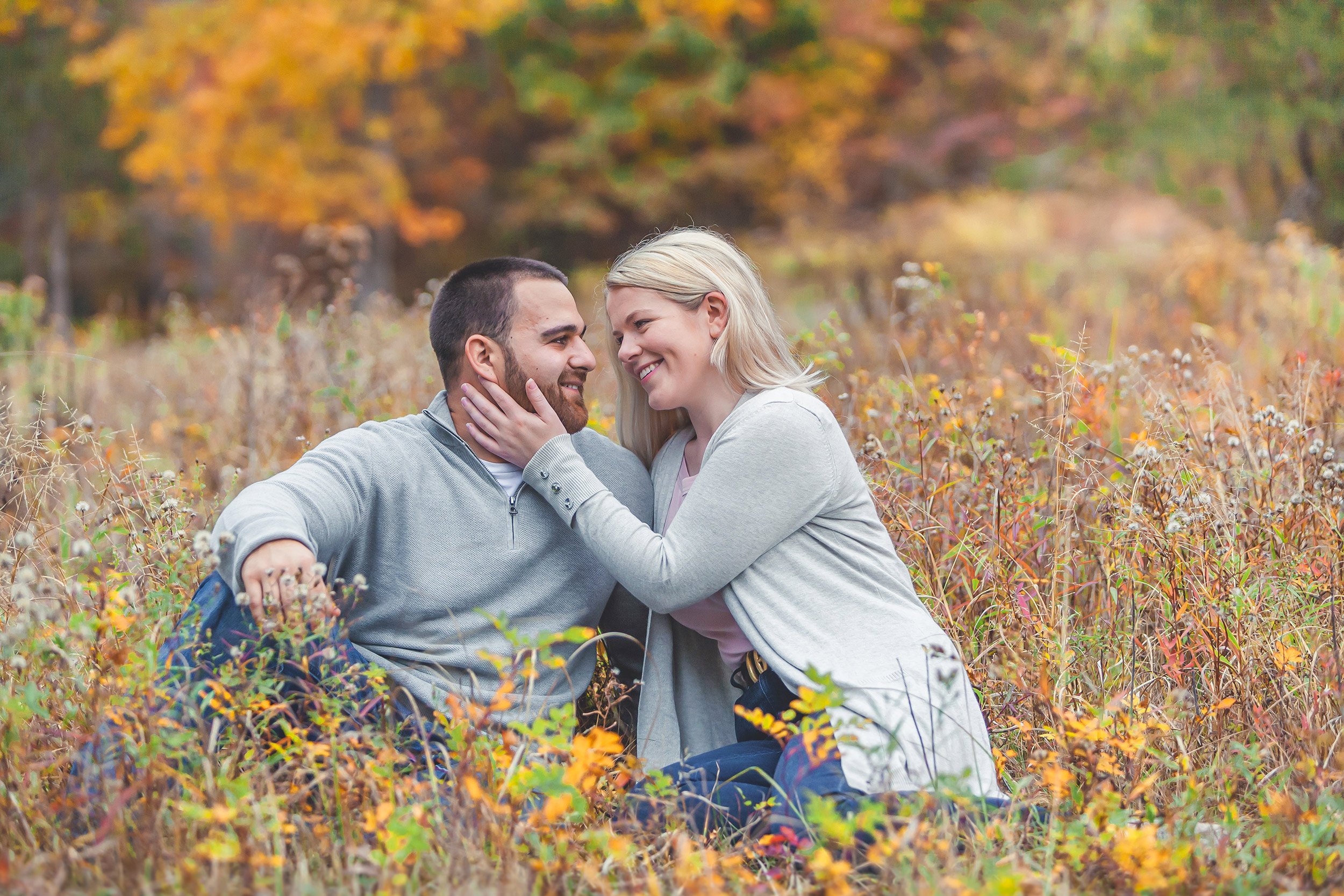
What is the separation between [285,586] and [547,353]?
0.89m

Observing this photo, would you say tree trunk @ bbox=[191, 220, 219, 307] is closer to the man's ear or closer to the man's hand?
the man's ear

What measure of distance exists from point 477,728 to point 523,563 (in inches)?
23.3

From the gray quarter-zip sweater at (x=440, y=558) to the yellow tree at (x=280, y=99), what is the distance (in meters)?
9.43

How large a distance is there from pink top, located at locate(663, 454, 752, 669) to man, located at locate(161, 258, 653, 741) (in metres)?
0.17

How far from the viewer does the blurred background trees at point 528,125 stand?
428 inches

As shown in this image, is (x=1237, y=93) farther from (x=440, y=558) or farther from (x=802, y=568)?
(x=440, y=558)

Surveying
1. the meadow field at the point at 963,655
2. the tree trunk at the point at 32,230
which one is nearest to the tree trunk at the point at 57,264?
the tree trunk at the point at 32,230

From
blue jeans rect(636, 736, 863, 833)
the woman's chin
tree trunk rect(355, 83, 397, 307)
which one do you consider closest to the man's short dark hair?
the woman's chin

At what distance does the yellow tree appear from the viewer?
1083 cm

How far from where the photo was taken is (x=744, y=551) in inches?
89.1

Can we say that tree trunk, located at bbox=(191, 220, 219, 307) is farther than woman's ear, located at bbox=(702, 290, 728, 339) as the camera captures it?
Yes

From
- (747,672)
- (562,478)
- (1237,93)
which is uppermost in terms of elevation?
(1237,93)

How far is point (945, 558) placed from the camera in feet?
9.59

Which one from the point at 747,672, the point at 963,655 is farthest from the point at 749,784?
the point at 963,655
